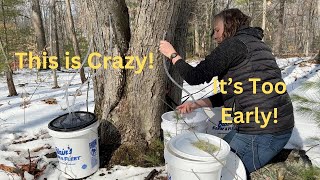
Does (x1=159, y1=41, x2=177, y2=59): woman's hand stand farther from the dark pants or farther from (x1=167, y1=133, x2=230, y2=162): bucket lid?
the dark pants

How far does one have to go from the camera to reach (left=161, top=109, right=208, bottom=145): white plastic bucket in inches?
86.9

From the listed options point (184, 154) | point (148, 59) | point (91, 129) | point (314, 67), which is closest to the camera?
point (184, 154)

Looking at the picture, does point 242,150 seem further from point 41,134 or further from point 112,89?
point 41,134

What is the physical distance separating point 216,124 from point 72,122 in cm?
134

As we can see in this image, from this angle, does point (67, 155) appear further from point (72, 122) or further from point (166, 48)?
point (166, 48)

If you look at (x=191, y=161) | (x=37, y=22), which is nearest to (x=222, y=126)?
(x=191, y=161)

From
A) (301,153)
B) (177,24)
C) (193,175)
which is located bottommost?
(301,153)

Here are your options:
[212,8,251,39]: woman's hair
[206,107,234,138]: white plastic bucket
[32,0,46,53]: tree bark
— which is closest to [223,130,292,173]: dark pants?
[206,107,234,138]: white plastic bucket

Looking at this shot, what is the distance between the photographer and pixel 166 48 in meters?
2.16

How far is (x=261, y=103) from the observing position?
6.51 ft

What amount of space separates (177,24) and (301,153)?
5.19ft

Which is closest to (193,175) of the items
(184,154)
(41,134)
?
(184,154)

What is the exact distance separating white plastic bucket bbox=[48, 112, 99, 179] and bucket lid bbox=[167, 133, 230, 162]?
769 mm

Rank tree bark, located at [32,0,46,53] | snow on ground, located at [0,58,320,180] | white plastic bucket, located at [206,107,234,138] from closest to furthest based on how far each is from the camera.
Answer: snow on ground, located at [0,58,320,180]
white plastic bucket, located at [206,107,234,138]
tree bark, located at [32,0,46,53]
